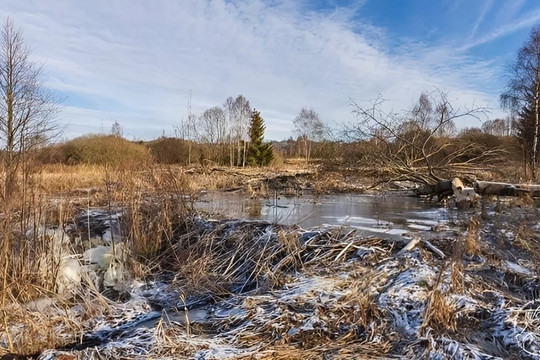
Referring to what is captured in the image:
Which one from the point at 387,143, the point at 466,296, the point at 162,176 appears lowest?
the point at 466,296

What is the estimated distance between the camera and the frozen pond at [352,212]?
25.6ft

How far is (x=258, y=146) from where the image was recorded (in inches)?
1336

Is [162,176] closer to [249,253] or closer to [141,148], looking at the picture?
[249,253]

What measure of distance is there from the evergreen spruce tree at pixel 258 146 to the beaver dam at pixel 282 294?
1023 inches

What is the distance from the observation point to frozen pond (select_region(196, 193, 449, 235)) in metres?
7.80

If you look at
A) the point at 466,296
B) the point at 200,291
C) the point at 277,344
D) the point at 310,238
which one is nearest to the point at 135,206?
the point at 200,291

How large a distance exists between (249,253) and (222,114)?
106 feet

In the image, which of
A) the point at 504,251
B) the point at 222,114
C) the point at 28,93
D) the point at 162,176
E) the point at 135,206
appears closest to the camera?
the point at 504,251

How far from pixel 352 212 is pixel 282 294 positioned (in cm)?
539

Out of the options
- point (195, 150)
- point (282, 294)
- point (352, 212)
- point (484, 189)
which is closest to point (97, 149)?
point (195, 150)

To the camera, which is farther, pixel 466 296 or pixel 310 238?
pixel 310 238

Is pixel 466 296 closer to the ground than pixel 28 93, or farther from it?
closer to the ground

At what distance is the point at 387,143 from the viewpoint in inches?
451

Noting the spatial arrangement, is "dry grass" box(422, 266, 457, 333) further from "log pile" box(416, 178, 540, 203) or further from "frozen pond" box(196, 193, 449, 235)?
"log pile" box(416, 178, 540, 203)
